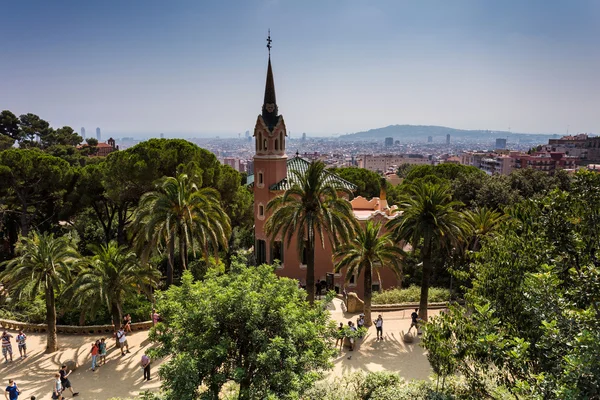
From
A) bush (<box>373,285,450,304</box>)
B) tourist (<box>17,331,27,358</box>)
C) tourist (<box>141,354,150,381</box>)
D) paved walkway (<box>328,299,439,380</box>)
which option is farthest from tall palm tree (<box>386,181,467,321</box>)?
tourist (<box>17,331,27,358</box>)

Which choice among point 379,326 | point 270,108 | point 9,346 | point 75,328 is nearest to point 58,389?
point 9,346

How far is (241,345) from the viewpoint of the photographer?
384 inches

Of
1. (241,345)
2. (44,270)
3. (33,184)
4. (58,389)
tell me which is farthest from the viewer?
(33,184)

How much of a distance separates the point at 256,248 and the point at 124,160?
38.7ft

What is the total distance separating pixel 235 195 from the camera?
3456 cm

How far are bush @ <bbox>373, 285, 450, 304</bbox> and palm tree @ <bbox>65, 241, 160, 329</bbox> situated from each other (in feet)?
44.1

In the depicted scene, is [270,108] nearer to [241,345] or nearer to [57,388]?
[57,388]

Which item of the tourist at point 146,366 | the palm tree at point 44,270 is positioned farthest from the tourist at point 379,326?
the palm tree at point 44,270

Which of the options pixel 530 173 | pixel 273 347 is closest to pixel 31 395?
pixel 273 347

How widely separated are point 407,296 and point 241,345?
16679 millimetres

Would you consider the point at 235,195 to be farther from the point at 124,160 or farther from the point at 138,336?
the point at 138,336

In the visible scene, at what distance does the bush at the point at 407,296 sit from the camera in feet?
78.2

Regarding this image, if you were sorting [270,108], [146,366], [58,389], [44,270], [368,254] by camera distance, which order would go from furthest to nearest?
[270,108]
[368,254]
[44,270]
[146,366]
[58,389]

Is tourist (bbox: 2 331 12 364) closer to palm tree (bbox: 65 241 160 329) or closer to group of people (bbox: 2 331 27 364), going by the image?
group of people (bbox: 2 331 27 364)
